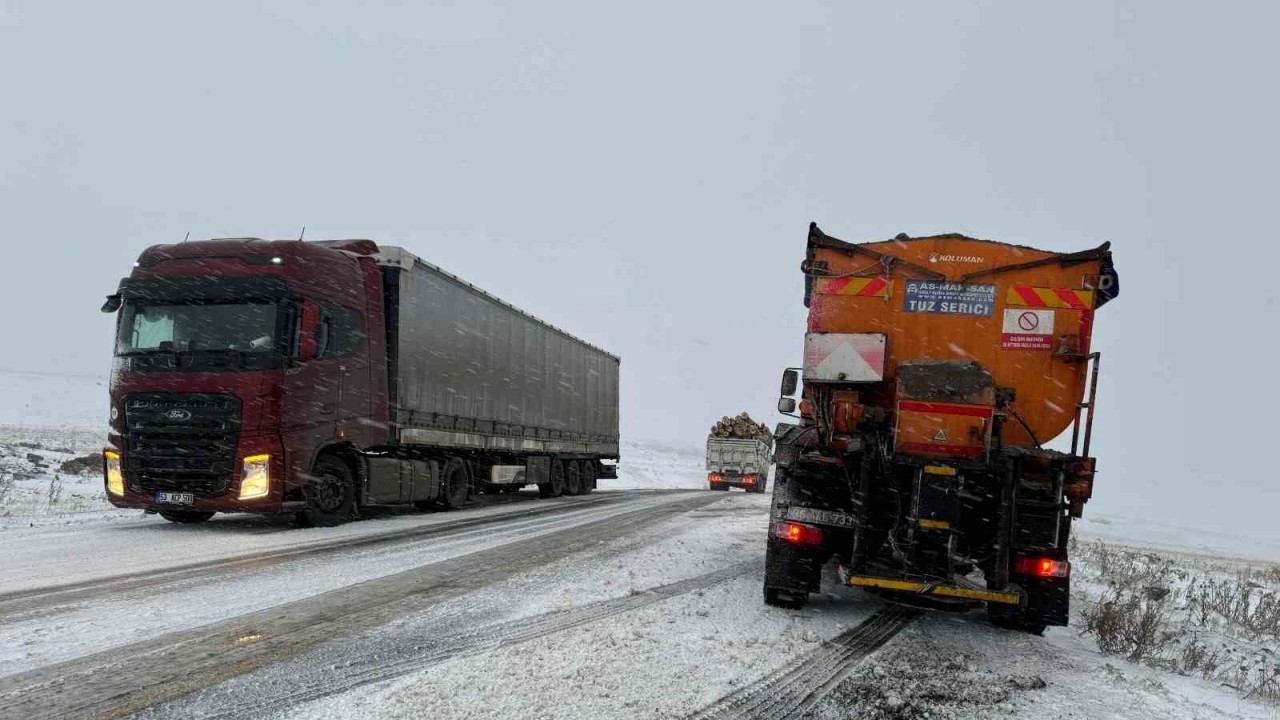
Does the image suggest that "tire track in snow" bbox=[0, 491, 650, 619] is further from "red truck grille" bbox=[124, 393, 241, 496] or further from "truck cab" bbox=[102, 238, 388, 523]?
"red truck grille" bbox=[124, 393, 241, 496]

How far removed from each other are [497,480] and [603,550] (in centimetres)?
817

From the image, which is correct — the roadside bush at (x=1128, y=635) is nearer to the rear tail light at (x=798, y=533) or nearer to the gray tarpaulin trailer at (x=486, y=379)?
the rear tail light at (x=798, y=533)

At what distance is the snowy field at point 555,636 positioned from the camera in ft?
13.0

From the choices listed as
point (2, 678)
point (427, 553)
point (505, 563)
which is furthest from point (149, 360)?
point (2, 678)

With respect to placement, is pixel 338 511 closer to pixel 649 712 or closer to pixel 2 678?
pixel 2 678

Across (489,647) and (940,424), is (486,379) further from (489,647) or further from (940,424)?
(489,647)

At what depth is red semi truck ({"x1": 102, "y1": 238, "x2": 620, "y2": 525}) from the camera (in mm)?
9859

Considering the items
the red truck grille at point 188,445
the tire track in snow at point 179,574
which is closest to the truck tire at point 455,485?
the tire track in snow at point 179,574

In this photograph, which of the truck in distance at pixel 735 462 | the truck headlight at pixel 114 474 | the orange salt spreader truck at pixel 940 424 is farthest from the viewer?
the truck in distance at pixel 735 462

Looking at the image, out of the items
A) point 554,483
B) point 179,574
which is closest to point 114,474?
point 179,574

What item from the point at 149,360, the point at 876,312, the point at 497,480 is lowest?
the point at 497,480

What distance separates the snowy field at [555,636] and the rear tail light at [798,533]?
23.6 inches

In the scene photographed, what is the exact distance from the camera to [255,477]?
991 centimetres

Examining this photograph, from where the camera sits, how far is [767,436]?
3734 centimetres
